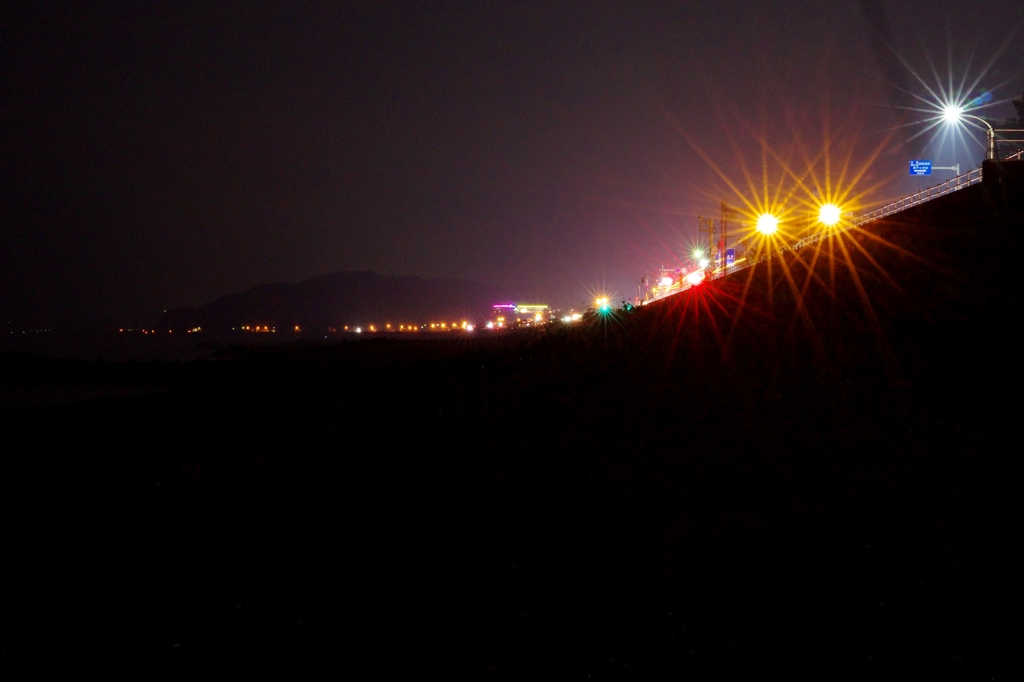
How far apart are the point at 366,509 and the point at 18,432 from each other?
1471 centimetres

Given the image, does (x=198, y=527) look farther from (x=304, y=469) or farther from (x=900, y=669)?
(x=900, y=669)

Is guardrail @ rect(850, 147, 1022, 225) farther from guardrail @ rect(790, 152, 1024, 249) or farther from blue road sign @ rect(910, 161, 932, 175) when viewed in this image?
blue road sign @ rect(910, 161, 932, 175)

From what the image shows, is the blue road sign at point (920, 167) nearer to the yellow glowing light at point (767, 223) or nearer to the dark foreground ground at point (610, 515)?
the dark foreground ground at point (610, 515)

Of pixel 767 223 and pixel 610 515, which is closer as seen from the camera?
pixel 610 515

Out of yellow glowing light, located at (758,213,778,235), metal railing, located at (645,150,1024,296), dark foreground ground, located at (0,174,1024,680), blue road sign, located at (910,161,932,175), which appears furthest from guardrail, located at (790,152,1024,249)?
yellow glowing light, located at (758,213,778,235)

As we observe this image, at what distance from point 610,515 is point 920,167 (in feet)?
131

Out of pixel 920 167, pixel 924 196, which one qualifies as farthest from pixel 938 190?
pixel 920 167

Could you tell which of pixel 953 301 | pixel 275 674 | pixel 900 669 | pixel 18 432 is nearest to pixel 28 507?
pixel 275 674

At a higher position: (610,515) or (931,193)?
(931,193)

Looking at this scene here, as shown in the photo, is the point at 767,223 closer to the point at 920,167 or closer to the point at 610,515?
the point at 920,167

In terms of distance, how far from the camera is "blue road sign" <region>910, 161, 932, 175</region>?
37188 mm

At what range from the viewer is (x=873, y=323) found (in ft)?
41.2

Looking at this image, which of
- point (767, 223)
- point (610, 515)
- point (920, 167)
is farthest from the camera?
point (767, 223)

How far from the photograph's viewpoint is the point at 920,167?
123 feet
